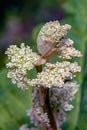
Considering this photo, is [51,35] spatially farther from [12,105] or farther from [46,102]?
[12,105]

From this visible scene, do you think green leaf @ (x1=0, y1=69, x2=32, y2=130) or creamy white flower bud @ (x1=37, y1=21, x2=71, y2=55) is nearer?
creamy white flower bud @ (x1=37, y1=21, x2=71, y2=55)

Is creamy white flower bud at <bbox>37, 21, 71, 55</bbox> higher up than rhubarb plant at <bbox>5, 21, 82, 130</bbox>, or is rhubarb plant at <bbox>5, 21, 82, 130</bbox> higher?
creamy white flower bud at <bbox>37, 21, 71, 55</bbox>

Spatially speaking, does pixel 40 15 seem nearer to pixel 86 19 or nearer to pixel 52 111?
pixel 86 19

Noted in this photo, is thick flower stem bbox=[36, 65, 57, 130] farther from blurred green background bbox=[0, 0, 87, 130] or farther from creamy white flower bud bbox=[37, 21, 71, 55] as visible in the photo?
blurred green background bbox=[0, 0, 87, 130]

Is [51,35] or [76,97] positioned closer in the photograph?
[51,35]

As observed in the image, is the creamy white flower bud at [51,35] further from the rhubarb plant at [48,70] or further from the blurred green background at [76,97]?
the blurred green background at [76,97]

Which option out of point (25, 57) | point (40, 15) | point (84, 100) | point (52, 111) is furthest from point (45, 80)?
point (40, 15)

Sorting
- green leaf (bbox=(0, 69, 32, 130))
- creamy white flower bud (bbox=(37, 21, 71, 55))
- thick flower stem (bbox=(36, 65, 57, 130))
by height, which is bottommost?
thick flower stem (bbox=(36, 65, 57, 130))

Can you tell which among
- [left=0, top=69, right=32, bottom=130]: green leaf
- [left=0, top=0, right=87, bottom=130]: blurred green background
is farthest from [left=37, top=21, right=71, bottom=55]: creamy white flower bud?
[left=0, top=69, right=32, bottom=130]: green leaf

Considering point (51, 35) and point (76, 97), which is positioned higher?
point (76, 97)

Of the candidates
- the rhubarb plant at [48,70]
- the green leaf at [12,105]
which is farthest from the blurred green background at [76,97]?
the rhubarb plant at [48,70]

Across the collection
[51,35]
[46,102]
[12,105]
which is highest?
[12,105]

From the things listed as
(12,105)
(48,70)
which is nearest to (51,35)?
(48,70)
